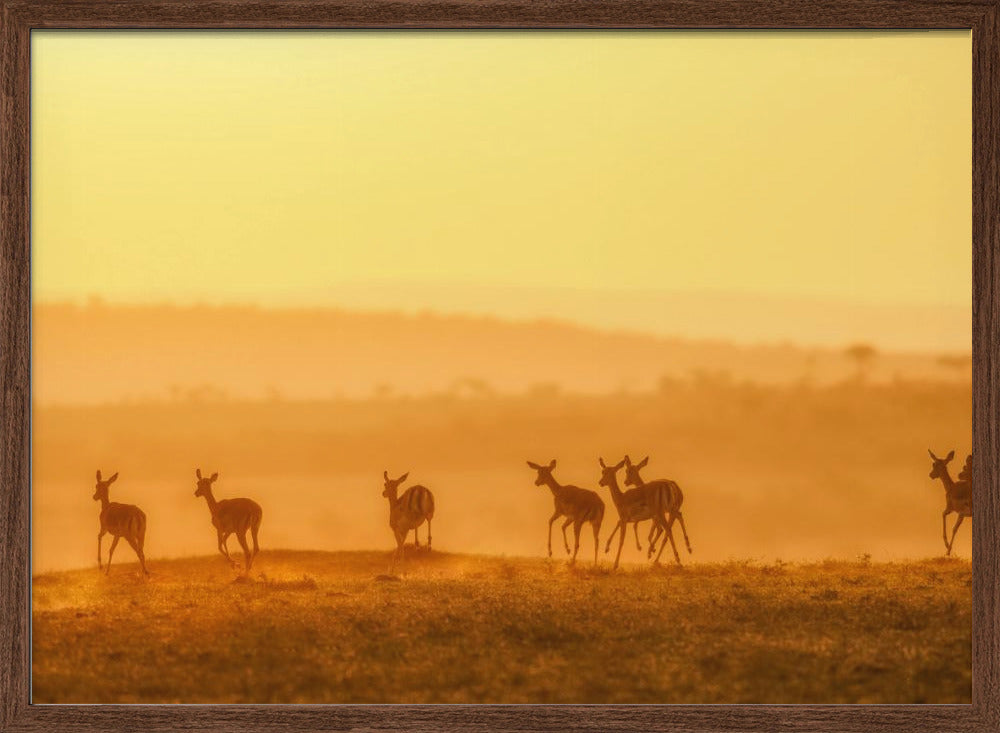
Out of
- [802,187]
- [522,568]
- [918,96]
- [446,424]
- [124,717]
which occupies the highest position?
[918,96]

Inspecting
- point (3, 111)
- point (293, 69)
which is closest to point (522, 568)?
point (293, 69)

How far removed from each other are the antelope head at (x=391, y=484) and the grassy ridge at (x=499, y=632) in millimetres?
237

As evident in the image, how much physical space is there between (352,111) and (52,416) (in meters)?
1.53

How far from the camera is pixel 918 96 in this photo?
5266 millimetres

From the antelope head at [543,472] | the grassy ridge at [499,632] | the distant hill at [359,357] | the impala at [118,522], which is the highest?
the distant hill at [359,357]

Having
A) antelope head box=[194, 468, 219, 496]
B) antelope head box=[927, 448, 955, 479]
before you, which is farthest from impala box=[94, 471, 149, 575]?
antelope head box=[927, 448, 955, 479]

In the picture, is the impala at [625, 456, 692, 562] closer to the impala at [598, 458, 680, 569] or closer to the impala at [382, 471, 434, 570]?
the impala at [598, 458, 680, 569]

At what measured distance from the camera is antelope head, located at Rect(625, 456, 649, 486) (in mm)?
5217

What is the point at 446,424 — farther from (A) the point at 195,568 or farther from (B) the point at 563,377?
(A) the point at 195,568

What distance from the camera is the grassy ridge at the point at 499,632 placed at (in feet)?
16.9

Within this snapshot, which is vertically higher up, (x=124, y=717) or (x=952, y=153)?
(x=952, y=153)

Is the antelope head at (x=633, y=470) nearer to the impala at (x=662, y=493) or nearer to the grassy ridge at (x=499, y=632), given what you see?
the impala at (x=662, y=493)

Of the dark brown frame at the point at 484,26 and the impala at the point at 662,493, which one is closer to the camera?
the dark brown frame at the point at 484,26

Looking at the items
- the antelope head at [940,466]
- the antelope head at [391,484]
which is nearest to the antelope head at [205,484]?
the antelope head at [391,484]
